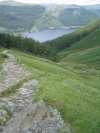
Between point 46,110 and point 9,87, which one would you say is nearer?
point 46,110

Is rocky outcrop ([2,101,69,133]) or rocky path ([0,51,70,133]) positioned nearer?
rocky outcrop ([2,101,69,133])

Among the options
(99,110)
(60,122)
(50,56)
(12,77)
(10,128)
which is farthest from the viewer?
(50,56)

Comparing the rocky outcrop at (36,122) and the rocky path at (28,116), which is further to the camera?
the rocky path at (28,116)

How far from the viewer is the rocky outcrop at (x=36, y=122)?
58.6 ft

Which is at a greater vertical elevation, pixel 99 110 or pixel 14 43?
pixel 99 110

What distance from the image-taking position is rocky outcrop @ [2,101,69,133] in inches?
703

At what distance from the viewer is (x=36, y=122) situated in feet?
62.3

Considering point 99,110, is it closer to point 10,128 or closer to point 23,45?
point 10,128

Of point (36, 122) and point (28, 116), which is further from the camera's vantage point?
point (36, 122)

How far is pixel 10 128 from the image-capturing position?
17953mm

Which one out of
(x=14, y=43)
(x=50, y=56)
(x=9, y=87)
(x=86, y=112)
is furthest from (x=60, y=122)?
(x=14, y=43)

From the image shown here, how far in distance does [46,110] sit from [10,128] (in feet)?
13.6

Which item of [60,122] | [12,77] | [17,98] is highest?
[60,122]

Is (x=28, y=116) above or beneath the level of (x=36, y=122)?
above
